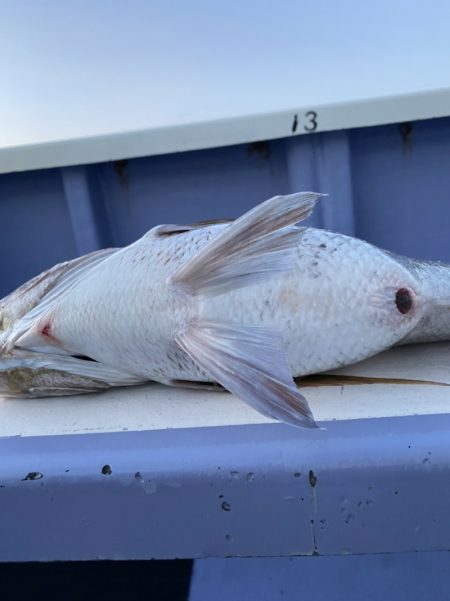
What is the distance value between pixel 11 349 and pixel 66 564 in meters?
0.71

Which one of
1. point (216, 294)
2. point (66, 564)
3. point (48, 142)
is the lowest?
point (66, 564)

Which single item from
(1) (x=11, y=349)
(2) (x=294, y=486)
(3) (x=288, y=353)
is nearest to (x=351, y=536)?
(2) (x=294, y=486)

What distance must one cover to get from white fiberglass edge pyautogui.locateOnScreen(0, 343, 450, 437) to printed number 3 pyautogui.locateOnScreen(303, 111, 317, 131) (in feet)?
2.93

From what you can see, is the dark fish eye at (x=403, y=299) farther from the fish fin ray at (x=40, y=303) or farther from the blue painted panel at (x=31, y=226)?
the blue painted panel at (x=31, y=226)

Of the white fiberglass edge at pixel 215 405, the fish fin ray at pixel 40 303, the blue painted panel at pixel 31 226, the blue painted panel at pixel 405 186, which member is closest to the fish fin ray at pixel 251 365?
the white fiberglass edge at pixel 215 405

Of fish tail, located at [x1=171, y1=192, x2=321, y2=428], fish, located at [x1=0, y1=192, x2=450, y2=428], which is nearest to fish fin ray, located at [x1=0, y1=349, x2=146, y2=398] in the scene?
fish, located at [x1=0, y1=192, x2=450, y2=428]

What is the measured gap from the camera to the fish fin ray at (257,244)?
89 centimetres

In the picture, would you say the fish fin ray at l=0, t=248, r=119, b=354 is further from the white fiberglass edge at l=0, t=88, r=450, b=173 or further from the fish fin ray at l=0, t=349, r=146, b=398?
the white fiberglass edge at l=0, t=88, r=450, b=173

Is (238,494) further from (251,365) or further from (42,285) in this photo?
(42,285)

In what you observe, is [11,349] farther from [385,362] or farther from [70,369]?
[385,362]

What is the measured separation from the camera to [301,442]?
2.67ft

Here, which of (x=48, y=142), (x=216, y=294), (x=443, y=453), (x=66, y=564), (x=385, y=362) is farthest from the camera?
(x=48, y=142)

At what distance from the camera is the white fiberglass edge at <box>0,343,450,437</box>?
908 millimetres

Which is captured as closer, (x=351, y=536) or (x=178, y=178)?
(x=351, y=536)
